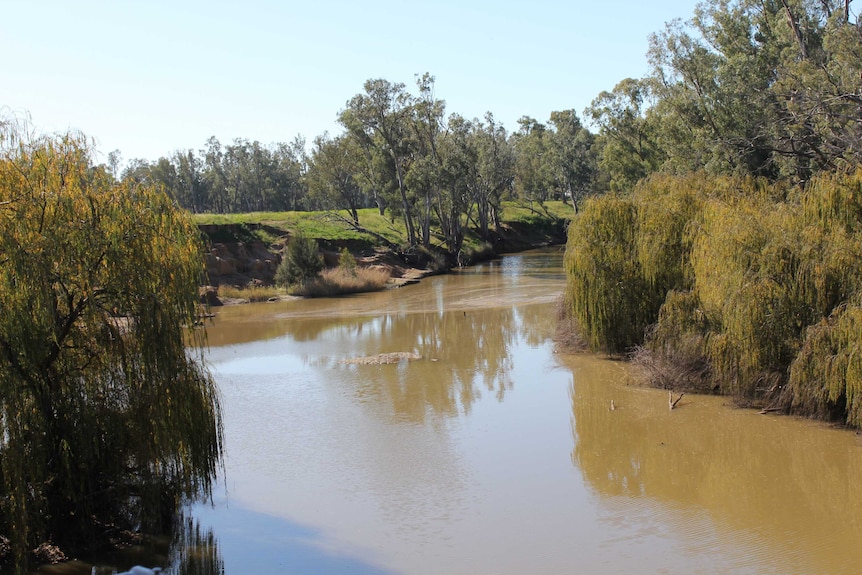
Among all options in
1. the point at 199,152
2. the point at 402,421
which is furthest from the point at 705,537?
the point at 199,152

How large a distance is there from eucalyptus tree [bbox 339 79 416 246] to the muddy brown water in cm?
3149

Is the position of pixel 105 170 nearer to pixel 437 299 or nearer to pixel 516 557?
Answer: pixel 516 557

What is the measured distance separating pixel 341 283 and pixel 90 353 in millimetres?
33802

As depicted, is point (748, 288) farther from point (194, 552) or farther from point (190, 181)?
point (190, 181)

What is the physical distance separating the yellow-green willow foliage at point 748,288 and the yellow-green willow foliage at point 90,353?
11.1 metres

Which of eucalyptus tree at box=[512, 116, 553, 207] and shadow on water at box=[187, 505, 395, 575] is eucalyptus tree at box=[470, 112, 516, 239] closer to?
eucalyptus tree at box=[512, 116, 553, 207]

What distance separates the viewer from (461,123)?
59.5m

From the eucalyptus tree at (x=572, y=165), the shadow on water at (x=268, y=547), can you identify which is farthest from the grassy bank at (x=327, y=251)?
the shadow on water at (x=268, y=547)

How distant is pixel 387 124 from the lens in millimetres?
54281

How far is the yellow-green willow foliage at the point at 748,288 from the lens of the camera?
15.4 m

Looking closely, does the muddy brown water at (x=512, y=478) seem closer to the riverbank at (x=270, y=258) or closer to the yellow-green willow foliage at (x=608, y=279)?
the yellow-green willow foliage at (x=608, y=279)

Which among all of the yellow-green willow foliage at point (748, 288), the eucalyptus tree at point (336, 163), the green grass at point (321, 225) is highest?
the eucalyptus tree at point (336, 163)

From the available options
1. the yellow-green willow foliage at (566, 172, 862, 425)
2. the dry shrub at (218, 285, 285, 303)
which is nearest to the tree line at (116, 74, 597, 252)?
the dry shrub at (218, 285, 285, 303)

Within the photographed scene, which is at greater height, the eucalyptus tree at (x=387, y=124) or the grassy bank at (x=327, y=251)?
the eucalyptus tree at (x=387, y=124)
